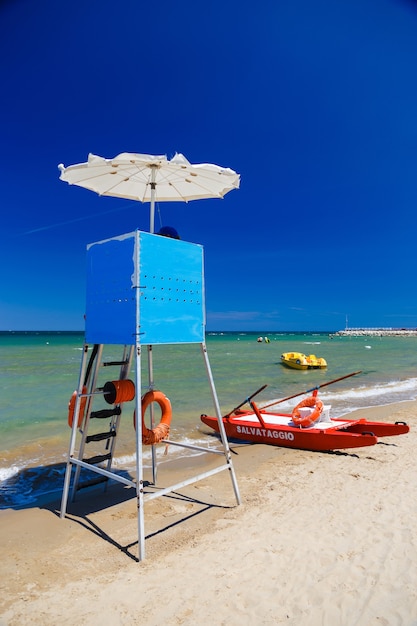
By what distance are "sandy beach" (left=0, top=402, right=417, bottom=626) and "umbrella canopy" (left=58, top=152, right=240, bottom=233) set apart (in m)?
4.05

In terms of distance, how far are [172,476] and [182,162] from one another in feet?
18.3

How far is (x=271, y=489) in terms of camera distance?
645 cm

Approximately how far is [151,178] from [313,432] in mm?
6615

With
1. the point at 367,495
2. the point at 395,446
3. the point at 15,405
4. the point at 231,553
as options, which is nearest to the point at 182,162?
the point at 231,553

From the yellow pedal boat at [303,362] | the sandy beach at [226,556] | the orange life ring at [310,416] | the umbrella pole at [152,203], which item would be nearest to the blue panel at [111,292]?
the umbrella pole at [152,203]

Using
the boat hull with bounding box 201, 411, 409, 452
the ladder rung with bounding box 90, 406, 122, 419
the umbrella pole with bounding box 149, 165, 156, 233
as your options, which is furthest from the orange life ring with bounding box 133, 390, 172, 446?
the boat hull with bounding box 201, 411, 409, 452

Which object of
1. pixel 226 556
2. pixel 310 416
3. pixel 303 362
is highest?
pixel 303 362

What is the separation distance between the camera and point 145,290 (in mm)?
4758

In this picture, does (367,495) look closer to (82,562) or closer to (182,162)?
(82,562)

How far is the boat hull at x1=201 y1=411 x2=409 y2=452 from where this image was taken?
855 centimetres

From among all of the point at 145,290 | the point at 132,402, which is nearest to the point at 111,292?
the point at 145,290

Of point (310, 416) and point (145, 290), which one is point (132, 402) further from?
point (145, 290)

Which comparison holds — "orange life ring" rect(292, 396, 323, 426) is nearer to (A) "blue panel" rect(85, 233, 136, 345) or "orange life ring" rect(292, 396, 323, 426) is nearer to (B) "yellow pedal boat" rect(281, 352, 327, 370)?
(A) "blue panel" rect(85, 233, 136, 345)

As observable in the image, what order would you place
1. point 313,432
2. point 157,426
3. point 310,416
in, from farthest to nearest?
point 310,416
point 313,432
point 157,426
